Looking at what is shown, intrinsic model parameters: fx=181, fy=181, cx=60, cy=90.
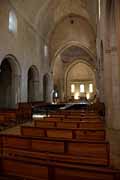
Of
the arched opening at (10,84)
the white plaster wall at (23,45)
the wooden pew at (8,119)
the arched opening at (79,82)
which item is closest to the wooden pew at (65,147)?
the wooden pew at (8,119)

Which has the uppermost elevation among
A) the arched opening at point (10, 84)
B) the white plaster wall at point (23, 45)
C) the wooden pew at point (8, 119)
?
the white plaster wall at point (23, 45)

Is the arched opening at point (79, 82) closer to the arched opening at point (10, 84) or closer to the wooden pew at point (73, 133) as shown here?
the arched opening at point (10, 84)

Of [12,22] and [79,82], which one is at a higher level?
[12,22]

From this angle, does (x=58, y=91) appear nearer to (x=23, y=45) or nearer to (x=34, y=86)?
(x=34, y=86)

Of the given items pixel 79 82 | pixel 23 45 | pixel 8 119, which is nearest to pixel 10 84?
pixel 23 45

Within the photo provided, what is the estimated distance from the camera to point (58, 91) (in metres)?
36.4

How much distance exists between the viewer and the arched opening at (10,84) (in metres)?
16.6

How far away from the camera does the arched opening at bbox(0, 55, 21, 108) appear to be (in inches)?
655

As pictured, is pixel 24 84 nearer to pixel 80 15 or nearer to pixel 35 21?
pixel 35 21

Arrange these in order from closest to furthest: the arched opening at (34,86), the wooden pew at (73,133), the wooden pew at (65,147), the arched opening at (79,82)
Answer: the wooden pew at (65,147)
the wooden pew at (73,133)
the arched opening at (34,86)
the arched opening at (79,82)

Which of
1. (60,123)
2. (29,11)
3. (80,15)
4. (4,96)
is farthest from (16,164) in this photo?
(80,15)

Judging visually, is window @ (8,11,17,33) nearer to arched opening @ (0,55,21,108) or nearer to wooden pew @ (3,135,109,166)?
arched opening @ (0,55,21,108)

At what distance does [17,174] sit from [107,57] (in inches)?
322

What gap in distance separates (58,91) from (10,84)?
19.7 m
